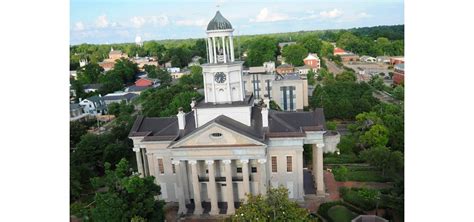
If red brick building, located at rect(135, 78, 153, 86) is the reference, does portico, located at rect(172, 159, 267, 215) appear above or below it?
below

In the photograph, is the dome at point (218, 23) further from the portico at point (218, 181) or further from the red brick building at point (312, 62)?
the red brick building at point (312, 62)

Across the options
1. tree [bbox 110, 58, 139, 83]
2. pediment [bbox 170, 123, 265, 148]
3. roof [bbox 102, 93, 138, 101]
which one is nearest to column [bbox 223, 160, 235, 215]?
pediment [bbox 170, 123, 265, 148]

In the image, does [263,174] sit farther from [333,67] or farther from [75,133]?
[333,67]

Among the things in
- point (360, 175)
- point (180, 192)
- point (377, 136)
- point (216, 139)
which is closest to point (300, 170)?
point (216, 139)

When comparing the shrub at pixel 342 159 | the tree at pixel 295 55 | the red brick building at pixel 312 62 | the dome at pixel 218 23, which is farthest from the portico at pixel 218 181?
the tree at pixel 295 55

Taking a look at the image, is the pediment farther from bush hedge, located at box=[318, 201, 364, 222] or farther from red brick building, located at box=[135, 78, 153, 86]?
red brick building, located at box=[135, 78, 153, 86]

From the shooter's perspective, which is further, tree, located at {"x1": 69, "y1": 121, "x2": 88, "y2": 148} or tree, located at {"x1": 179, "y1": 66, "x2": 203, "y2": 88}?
tree, located at {"x1": 179, "y1": 66, "x2": 203, "y2": 88}
